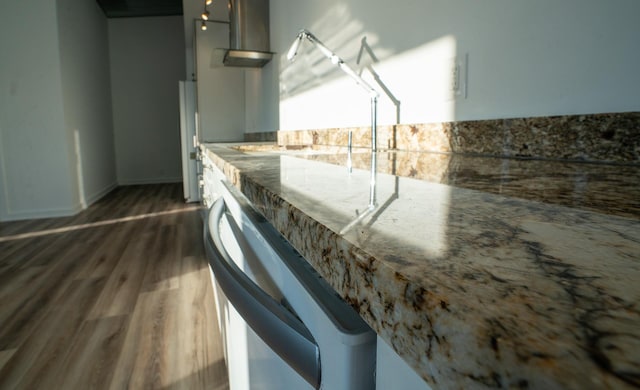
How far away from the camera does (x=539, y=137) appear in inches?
37.8

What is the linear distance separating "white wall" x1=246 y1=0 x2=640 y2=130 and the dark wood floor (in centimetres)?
127

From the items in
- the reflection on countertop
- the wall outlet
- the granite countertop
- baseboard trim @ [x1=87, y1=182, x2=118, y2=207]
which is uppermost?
the wall outlet

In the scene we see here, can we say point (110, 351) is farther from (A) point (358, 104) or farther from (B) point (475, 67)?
(B) point (475, 67)

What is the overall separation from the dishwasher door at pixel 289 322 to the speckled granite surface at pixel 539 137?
740mm

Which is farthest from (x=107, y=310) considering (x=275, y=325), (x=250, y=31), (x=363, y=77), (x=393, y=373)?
(x=250, y=31)

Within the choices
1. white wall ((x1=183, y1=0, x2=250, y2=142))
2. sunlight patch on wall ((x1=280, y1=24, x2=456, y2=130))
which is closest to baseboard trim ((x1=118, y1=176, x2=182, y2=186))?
Result: white wall ((x1=183, y1=0, x2=250, y2=142))

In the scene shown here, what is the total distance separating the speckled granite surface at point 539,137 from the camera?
2.61 ft

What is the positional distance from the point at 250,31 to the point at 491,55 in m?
2.73

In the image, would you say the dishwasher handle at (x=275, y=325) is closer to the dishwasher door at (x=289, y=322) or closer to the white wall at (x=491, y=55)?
the dishwasher door at (x=289, y=322)

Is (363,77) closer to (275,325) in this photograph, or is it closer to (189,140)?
(275,325)

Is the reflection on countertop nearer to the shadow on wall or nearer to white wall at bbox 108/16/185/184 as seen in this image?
the shadow on wall

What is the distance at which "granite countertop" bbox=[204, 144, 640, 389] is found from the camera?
124 mm

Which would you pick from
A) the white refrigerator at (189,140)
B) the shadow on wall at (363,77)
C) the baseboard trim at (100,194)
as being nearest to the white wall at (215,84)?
the white refrigerator at (189,140)

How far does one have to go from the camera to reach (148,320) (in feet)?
6.08
